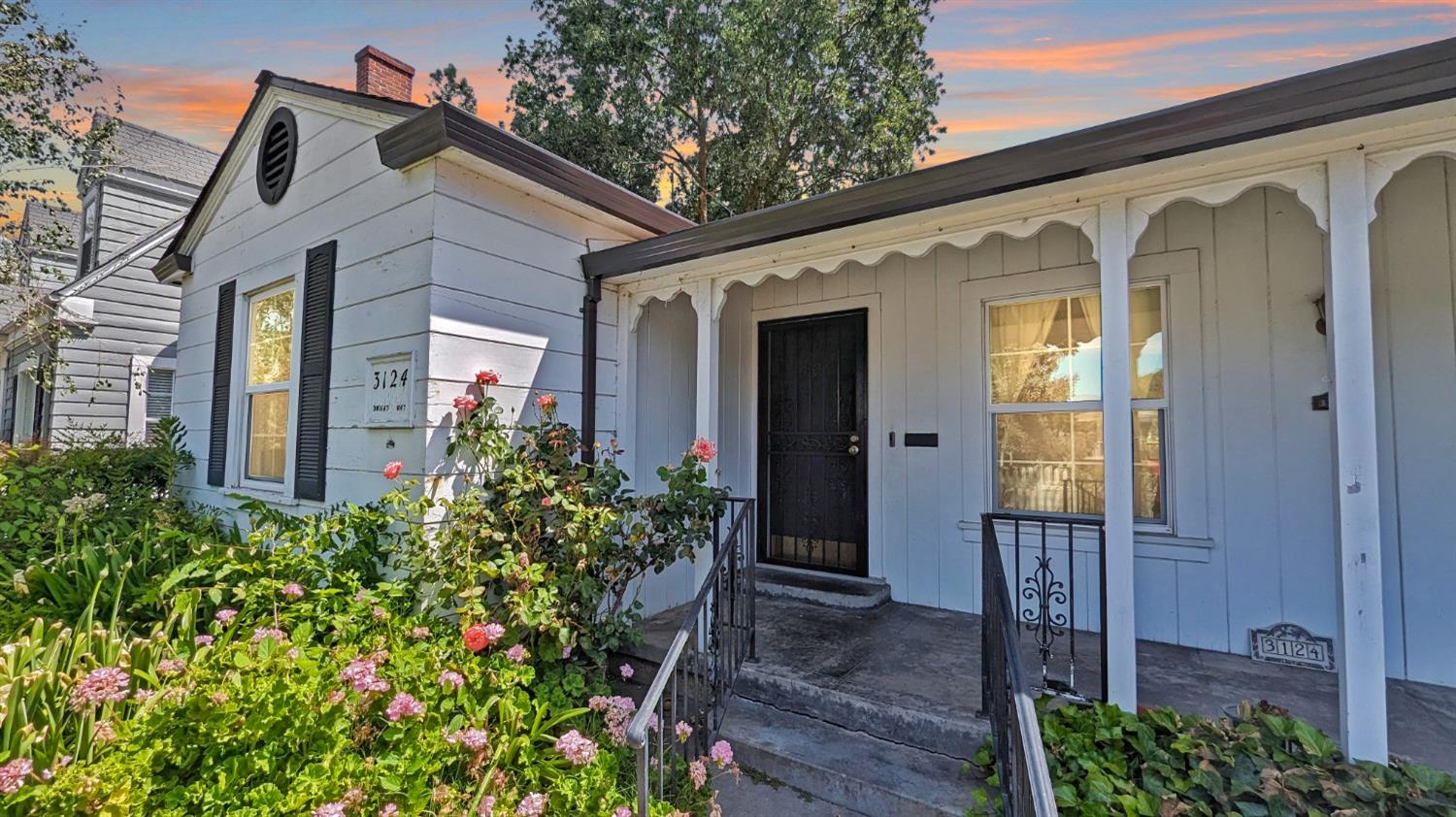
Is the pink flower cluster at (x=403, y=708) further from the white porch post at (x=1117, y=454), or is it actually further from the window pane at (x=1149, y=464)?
the window pane at (x=1149, y=464)

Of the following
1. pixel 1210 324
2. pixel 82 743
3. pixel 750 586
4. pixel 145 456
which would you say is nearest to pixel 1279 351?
pixel 1210 324

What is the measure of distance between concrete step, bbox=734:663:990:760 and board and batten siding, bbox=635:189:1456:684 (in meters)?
1.35

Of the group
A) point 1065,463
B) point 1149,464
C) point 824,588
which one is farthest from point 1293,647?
point 824,588

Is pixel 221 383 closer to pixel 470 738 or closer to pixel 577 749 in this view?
pixel 470 738

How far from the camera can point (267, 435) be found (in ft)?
14.3

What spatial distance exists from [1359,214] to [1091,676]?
2121mm

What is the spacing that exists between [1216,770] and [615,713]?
6.80 ft

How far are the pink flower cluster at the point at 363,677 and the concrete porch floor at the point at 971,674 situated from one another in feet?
5.25

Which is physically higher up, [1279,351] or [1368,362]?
[1279,351]

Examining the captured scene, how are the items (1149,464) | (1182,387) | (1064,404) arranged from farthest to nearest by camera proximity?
(1064,404) < (1149,464) < (1182,387)

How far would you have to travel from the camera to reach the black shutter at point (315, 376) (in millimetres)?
3672

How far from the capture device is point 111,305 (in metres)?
7.72

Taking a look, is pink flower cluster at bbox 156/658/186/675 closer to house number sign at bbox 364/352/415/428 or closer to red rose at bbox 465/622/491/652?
red rose at bbox 465/622/491/652

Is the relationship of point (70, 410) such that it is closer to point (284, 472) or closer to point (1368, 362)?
point (284, 472)
